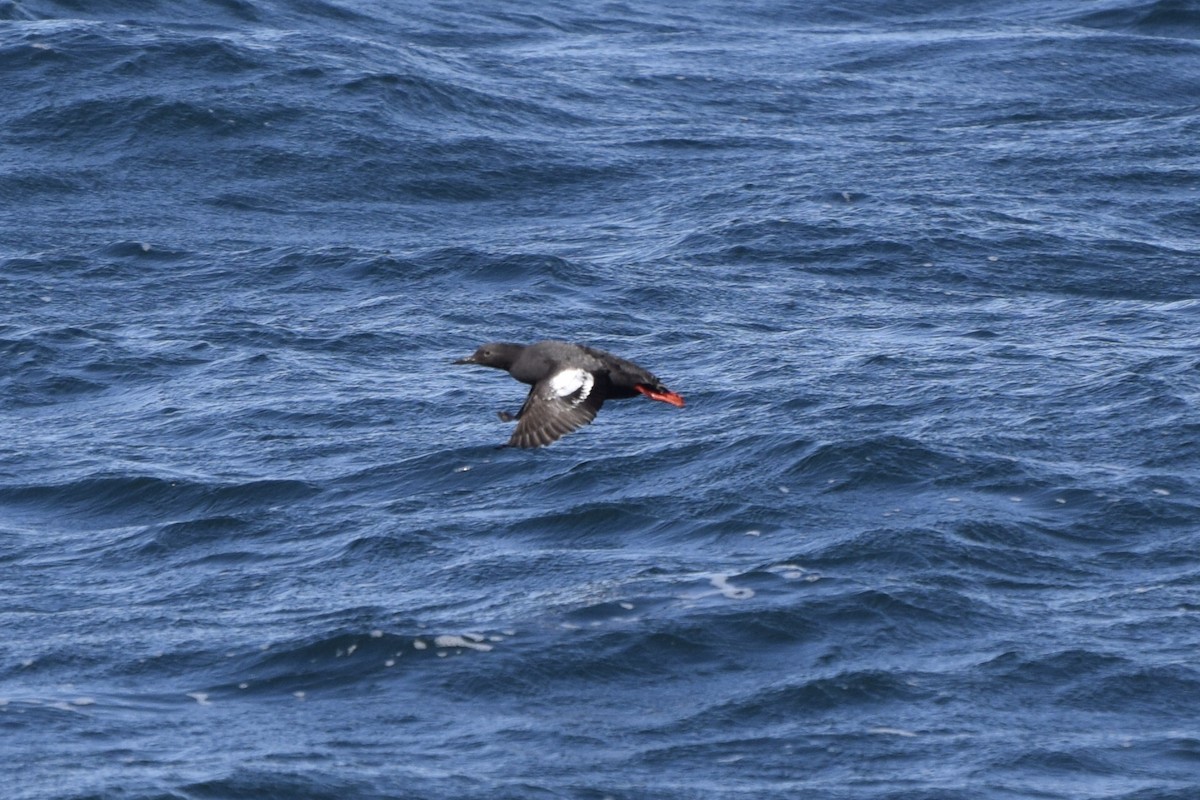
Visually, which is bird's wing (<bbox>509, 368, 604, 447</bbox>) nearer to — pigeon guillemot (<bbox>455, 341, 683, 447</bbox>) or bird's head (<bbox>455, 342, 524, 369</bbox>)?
pigeon guillemot (<bbox>455, 341, 683, 447</bbox>)

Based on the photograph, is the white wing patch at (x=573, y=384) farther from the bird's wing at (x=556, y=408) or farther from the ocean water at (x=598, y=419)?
the ocean water at (x=598, y=419)

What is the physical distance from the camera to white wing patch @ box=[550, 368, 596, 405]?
17297mm

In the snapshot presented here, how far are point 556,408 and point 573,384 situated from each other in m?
0.38

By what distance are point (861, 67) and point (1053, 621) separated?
2465 cm

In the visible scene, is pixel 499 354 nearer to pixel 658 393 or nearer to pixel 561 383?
pixel 561 383

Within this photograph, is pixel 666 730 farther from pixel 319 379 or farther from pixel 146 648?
pixel 319 379

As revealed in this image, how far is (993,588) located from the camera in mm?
19484

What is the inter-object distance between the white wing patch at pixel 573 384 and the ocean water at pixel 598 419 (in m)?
2.76

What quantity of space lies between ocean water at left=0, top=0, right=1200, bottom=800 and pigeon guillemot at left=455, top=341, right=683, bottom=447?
8.46ft

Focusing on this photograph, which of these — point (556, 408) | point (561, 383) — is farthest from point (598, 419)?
point (556, 408)

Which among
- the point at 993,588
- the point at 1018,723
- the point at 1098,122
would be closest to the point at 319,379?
the point at 993,588

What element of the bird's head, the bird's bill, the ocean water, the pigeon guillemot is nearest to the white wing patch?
the pigeon guillemot

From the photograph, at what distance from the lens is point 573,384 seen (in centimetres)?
1739

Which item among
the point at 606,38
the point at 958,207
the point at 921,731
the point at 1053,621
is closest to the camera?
the point at 921,731
